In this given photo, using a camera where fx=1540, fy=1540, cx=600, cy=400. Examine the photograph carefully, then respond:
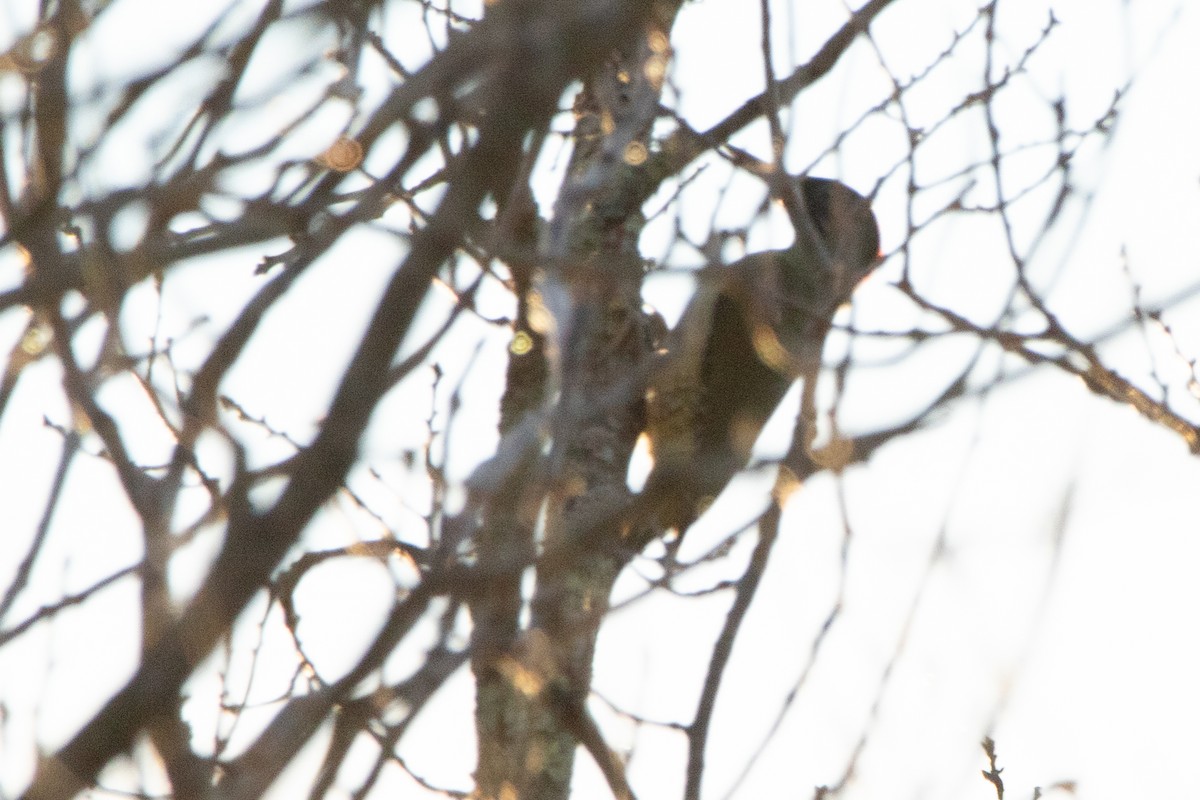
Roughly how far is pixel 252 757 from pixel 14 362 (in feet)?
2.04

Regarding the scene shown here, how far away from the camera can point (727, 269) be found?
6.89 ft

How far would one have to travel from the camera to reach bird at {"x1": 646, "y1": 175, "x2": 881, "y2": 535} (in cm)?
190

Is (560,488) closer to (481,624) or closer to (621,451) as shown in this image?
(481,624)

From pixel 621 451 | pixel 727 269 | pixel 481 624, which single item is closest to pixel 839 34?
pixel 621 451

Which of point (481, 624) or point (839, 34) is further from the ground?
point (839, 34)

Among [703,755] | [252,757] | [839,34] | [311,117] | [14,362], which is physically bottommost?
[252,757]

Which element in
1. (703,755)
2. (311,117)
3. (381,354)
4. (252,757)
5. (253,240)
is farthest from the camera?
(703,755)

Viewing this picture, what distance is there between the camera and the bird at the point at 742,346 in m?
1.90

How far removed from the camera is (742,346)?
4926 millimetres

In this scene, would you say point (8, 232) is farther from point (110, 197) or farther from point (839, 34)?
point (839, 34)

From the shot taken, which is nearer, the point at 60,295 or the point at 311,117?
the point at 60,295

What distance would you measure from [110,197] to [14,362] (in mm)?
282

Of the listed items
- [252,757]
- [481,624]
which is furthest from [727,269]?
[252,757]

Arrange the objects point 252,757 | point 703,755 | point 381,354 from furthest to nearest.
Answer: point 703,755
point 252,757
point 381,354
